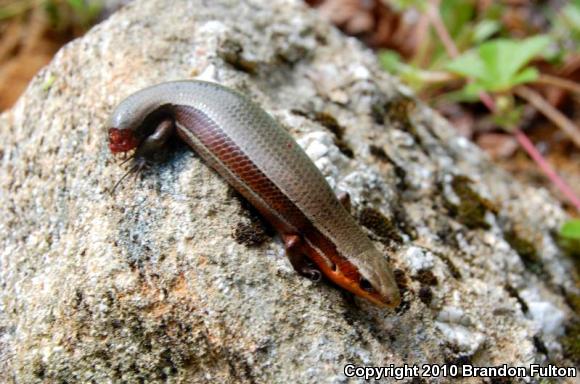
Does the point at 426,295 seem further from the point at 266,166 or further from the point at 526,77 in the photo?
the point at 526,77

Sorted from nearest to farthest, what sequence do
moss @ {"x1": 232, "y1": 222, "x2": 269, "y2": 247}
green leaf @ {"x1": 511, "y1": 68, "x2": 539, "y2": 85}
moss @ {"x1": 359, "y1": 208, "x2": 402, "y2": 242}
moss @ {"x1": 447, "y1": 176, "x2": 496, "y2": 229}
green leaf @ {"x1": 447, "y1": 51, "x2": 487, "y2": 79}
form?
moss @ {"x1": 232, "y1": 222, "x2": 269, "y2": 247} < moss @ {"x1": 359, "y1": 208, "x2": 402, "y2": 242} < moss @ {"x1": 447, "y1": 176, "x2": 496, "y2": 229} < green leaf @ {"x1": 511, "y1": 68, "x2": 539, "y2": 85} < green leaf @ {"x1": 447, "y1": 51, "x2": 487, "y2": 79}

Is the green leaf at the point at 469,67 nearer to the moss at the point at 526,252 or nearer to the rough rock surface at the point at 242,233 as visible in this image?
the rough rock surface at the point at 242,233

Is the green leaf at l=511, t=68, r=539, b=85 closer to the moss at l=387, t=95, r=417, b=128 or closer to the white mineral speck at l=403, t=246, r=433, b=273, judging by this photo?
the moss at l=387, t=95, r=417, b=128

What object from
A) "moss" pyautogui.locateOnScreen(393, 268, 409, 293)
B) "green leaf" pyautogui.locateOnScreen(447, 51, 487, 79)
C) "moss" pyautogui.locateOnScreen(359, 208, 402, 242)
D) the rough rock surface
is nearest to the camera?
the rough rock surface

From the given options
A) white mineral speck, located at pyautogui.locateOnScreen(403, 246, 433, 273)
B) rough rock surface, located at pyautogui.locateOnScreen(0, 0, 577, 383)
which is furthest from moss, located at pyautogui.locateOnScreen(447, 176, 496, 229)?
white mineral speck, located at pyautogui.locateOnScreen(403, 246, 433, 273)

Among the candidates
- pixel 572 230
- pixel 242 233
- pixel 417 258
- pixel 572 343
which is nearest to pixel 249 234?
pixel 242 233

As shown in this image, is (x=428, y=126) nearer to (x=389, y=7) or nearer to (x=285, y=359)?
(x=285, y=359)

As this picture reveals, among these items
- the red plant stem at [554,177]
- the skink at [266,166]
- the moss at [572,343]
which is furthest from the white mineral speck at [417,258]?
the red plant stem at [554,177]
